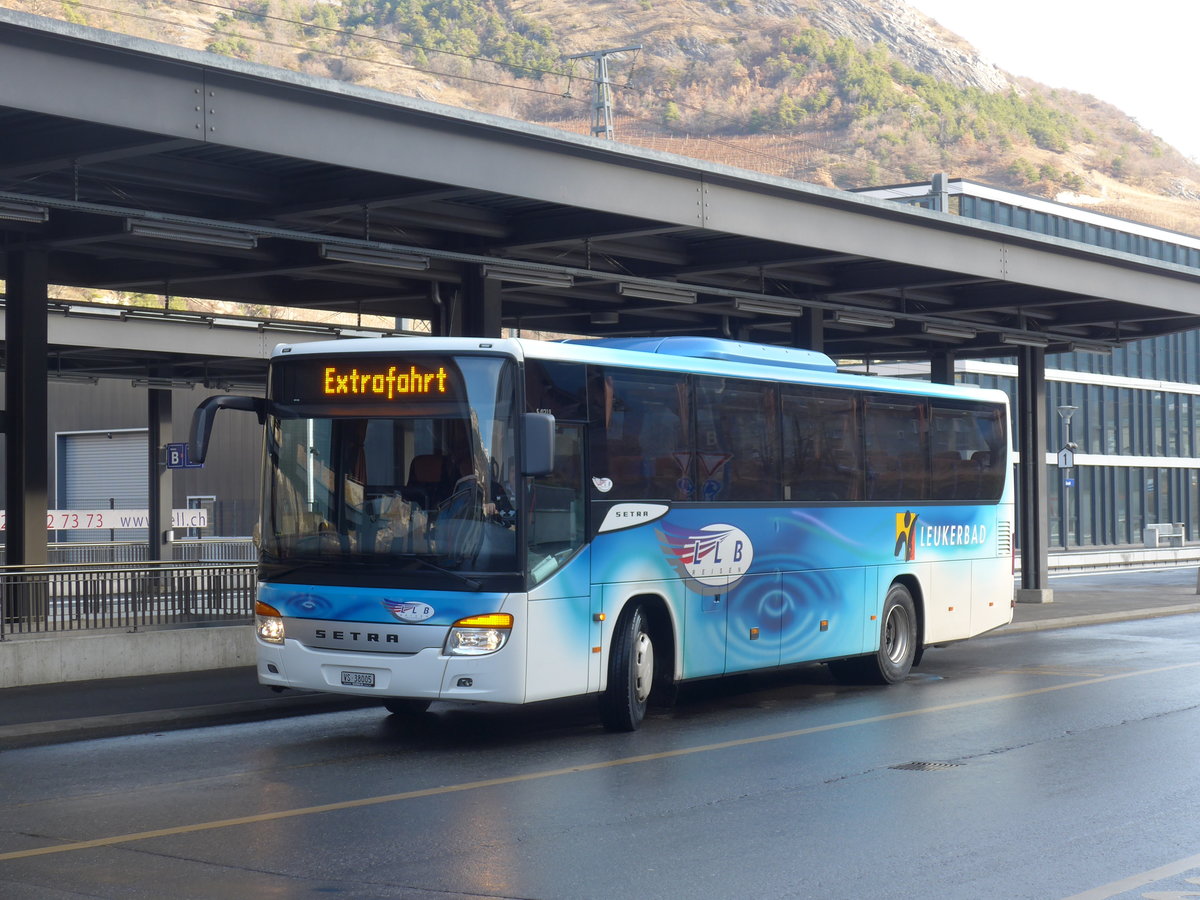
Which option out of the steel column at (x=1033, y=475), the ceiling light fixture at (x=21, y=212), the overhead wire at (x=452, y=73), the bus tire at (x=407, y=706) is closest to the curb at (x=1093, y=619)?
the steel column at (x=1033, y=475)

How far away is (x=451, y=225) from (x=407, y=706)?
656 cm

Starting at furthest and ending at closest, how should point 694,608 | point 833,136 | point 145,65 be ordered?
point 833,136, point 694,608, point 145,65

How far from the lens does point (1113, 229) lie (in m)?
66.2

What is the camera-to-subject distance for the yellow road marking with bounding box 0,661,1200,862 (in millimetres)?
8289

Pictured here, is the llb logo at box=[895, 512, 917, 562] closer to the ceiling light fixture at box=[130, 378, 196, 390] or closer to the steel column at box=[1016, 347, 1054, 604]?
the steel column at box=[1016, 347, 1054, 604]

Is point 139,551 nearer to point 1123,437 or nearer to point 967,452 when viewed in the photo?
point 967,452

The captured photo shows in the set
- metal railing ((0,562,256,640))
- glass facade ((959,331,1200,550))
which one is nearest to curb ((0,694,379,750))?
metal railing ((0,562,256,640))

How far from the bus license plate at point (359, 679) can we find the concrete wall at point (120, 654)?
5.19 metres

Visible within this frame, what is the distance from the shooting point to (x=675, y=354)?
1387 centimetres

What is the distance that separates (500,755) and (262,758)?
1781 mm

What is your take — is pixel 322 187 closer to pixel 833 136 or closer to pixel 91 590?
pixel 91 590

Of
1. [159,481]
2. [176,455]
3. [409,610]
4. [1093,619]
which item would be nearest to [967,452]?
[1093,619]

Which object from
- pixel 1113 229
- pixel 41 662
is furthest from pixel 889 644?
pixel 1113 229

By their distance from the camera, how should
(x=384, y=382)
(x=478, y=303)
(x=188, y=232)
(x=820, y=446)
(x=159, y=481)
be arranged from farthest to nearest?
(x=159, y=481)
(x=478, y=303)
(x=820, y=446)
(x=188, y=232)
(x=384, y=382)
